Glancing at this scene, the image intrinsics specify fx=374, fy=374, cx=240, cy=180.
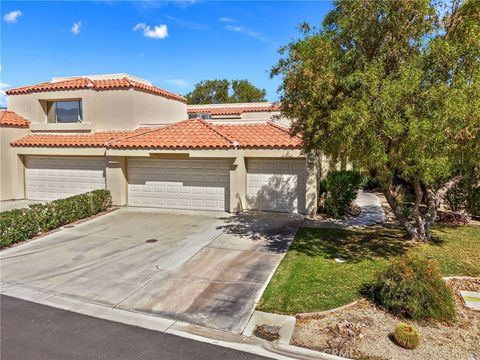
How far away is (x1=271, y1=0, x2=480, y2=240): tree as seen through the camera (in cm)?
820

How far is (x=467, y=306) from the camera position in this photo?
7.60m

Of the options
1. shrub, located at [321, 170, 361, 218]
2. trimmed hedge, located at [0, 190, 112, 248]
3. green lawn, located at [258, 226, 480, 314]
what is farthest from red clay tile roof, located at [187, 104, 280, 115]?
green lawn, located at [258, 226, 480, 314]

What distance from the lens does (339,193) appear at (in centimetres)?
1541

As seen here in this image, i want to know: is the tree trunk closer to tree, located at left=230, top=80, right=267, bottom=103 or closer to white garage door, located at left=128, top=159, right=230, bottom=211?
white garage door, located at left=128, top=159, right=230, bottom=211

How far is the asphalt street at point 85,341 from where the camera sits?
238 inches

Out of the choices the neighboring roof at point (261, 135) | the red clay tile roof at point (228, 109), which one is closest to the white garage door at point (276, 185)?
the neighboring roof at point (261, 135)

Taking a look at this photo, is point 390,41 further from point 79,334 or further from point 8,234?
point 8,234

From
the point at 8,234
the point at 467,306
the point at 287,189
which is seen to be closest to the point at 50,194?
the point at 8,234

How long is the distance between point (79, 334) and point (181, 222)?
27.1ft

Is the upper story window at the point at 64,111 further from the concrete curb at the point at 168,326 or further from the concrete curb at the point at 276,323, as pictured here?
the concrete curb at the point at 276,323

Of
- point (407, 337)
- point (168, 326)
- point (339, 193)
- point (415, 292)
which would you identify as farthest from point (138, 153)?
point (407, 337)

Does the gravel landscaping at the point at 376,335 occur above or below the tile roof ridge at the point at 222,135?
below

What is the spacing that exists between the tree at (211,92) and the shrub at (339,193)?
45.4 m

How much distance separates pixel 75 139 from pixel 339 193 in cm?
1302
